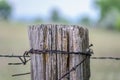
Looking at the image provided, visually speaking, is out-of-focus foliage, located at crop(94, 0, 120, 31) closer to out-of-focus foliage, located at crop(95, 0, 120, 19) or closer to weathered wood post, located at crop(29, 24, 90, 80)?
out-of-focus foliage, located at crop(95, 0, 120, 19)

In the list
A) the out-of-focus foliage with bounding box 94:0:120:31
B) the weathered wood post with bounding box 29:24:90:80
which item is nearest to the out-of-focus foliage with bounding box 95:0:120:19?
→ the out-of-focus foliage with bounding box 94:0:120:31

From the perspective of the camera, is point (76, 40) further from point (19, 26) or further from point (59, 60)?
point (19, 26)

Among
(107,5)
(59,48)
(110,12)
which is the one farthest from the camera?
(107,5)

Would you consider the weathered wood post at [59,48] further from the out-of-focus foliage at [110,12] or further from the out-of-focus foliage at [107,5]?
the out-of-focus foliage at [107,5]

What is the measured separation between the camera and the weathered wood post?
3607mm

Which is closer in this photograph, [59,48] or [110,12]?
[59,48]

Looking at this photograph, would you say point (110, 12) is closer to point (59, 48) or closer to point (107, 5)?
point (107, 5)

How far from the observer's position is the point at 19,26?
102 feet

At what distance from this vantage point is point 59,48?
143 inches

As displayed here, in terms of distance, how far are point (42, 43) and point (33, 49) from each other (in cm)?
9

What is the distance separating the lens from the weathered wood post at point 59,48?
3607 mm

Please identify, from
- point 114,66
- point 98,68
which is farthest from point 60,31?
point 98,68

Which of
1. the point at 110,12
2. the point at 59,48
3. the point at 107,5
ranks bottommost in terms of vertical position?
the point at 110,12

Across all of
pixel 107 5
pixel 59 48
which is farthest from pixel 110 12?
pixel 59 48
